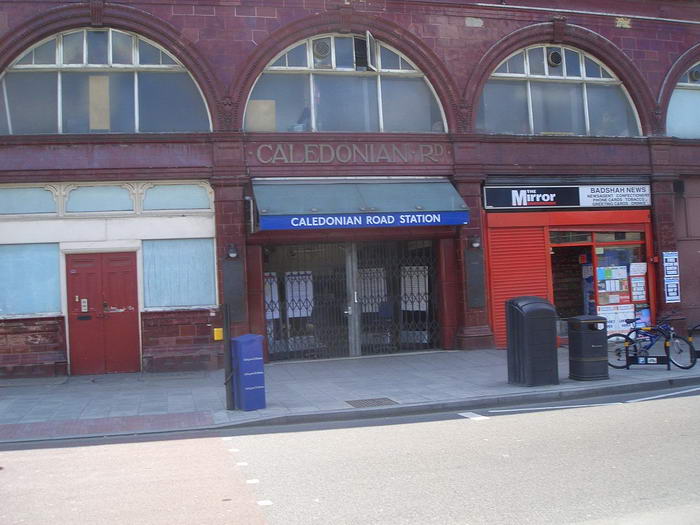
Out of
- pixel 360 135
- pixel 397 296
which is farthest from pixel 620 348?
pixel 360 135

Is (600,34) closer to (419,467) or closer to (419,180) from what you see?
(419,180)

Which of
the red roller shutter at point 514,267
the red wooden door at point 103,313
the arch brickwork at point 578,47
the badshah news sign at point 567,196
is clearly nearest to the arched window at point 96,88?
the red wooden door at point 103,313

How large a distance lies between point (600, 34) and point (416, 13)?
15.5 feet

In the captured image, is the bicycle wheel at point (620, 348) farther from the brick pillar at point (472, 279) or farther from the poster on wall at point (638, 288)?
the poster on wall at point (638, 288)

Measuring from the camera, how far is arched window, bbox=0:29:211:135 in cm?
1359

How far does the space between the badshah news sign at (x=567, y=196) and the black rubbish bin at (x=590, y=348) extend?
15.3 feet

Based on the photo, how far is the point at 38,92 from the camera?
13.6 meters

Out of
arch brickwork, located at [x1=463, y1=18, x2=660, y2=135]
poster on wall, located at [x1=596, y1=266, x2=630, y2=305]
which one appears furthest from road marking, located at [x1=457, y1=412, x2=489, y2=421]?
poster on wall, located at [x1=596, y1=266, x2=630, y2=305]

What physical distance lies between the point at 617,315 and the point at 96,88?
12.7 metres

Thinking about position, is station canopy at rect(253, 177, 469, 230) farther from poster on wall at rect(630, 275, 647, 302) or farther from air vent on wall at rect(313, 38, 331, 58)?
poster on wall at rect(630, 275, 647, 302)

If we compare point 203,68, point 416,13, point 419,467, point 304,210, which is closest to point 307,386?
point 304,210

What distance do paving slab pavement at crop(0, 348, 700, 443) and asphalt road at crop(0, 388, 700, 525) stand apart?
0.57m

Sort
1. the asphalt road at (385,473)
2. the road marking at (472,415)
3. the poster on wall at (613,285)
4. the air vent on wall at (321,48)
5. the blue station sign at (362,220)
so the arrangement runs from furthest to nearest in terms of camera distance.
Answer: the poster on wall at (613,285) < the air vent on wall at (321,48) < the blue station sign at (362,220) < the road marking at (472,415) < the asphalt road at (385,473)

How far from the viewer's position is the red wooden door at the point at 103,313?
526 inches
